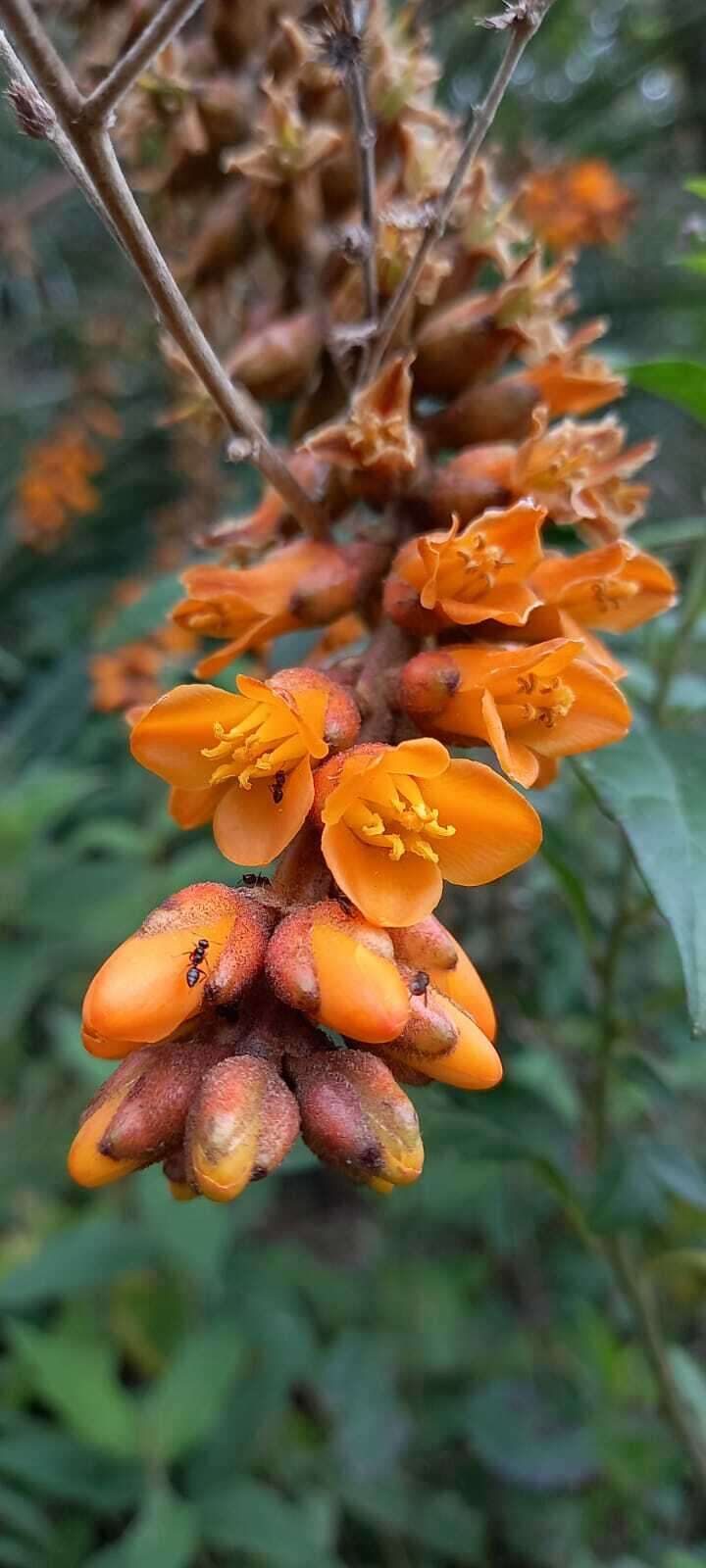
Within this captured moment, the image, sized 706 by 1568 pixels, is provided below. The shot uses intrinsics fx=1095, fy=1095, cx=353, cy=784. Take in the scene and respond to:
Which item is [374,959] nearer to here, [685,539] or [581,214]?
[685,539]

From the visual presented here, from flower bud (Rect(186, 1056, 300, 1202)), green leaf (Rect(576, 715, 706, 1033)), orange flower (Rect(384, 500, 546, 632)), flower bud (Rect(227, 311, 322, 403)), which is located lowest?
green leaf (Rect(576, 715, 706, 1033))

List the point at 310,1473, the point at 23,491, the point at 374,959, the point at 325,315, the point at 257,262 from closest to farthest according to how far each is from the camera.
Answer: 1. the point at 374,959
2. the point at 325,315
3. the point at 257,262
4. the point at 310,1473
5. the point at 23,491

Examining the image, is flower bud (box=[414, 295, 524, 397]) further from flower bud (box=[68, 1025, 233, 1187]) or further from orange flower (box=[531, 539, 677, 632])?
flower bud (box=[68, 1025, 233, 1187])

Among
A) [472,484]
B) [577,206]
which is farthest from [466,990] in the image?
[577,206]

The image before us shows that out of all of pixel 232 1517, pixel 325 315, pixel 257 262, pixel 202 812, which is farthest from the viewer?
pixel 232 1517

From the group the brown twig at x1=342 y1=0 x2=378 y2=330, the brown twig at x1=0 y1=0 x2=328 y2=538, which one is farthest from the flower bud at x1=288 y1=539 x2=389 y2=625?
the brown twig at x1=342 y1=0 x2=378 y2=330

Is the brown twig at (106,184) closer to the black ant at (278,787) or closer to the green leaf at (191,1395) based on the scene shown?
the black ant at (278,787)

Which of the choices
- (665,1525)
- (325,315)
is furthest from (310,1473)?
(325,315)
